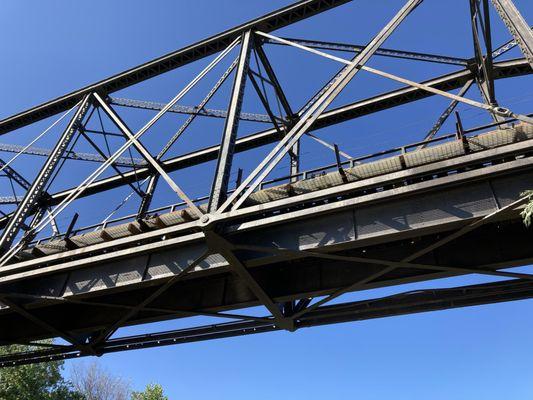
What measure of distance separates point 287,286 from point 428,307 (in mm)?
4004

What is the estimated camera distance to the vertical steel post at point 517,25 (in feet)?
29.4

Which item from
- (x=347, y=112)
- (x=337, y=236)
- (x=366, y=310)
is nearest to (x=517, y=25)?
(x=337, y=236)

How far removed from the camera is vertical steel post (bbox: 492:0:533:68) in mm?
8961

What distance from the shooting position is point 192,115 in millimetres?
16734

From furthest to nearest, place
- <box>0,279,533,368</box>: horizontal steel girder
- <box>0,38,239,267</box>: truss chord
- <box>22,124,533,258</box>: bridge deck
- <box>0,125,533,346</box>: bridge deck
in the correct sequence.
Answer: <box>0,38,239,267</box>: truss chord, <box>0,279,533,368</box>: horizontal steel girder, <box>22,124,533,258</box>: bridge deck, <box>0,125,533,346</box>: bridge deck

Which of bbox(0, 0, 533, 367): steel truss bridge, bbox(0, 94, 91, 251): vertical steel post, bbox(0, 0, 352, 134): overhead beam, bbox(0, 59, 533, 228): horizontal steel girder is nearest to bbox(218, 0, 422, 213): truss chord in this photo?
bbox(0, 0, 533, 367): steel truss bridge

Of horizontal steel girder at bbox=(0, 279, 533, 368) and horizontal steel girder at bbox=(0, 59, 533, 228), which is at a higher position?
horizontal steel girder at bbox=(0, 59, 533, 228)

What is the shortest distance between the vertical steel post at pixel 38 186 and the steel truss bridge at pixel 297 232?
0.05m

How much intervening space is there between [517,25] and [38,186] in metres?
14.9

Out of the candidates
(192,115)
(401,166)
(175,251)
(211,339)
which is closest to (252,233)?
(175,251)

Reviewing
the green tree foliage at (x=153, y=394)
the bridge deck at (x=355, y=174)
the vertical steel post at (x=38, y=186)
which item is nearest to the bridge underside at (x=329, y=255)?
the bridge deck at (x=355, y=174)

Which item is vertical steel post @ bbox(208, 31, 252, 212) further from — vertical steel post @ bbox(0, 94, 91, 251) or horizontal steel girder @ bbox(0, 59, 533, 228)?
vertical steel post @ bbox(0, 94, 91, 251)

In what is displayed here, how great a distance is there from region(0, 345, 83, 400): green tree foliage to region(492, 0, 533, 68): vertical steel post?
96.4 feet

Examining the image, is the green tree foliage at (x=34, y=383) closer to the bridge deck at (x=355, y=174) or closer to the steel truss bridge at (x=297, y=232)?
the steel truss bridge at (x=297, y=232)
